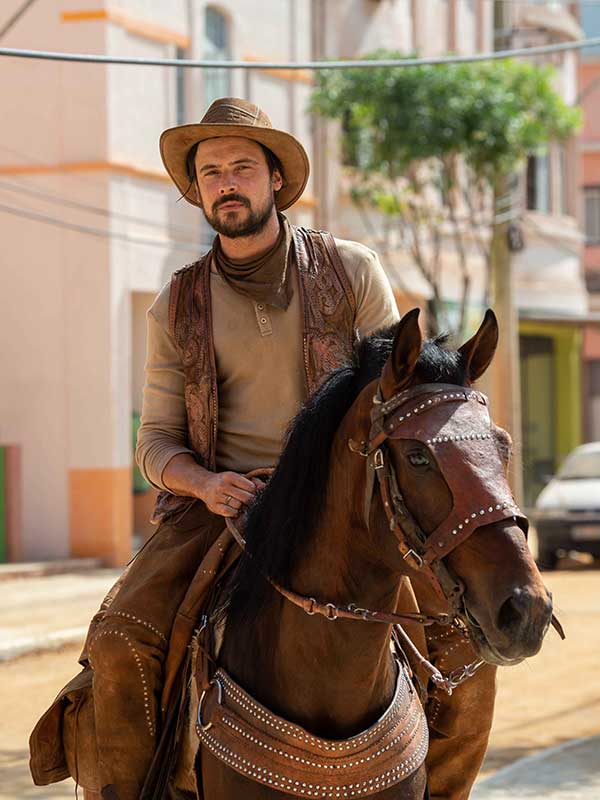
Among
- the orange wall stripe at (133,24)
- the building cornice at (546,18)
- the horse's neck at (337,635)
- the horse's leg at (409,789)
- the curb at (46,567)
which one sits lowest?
the curb at (46,567)

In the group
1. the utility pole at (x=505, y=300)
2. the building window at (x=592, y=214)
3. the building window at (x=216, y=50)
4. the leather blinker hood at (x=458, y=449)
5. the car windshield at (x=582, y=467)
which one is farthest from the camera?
the building window at (x=592, y=214)

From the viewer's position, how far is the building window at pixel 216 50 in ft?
81.0

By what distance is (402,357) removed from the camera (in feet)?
12.9

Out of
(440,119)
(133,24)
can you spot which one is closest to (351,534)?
(133,24)

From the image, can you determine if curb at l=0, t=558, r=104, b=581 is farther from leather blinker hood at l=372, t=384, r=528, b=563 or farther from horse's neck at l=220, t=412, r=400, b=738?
leather blinker hood at l=372, t=384, r=528, b=563

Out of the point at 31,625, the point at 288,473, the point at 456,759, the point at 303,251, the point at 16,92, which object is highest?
the point at 16,92

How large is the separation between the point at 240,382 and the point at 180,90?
19.9 metres

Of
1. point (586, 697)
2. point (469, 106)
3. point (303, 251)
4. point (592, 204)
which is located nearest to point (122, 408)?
point (469, 106)

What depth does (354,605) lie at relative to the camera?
13.5 feet

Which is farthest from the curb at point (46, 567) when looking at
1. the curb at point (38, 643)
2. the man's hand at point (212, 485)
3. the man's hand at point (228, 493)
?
the man's hand at point (228, 493)

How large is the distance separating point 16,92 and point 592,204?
2315 cm

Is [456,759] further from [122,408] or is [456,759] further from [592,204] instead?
[592,204]

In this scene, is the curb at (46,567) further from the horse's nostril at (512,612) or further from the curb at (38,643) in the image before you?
the horse's nostril at (512,612)

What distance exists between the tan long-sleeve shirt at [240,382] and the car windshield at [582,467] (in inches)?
711
